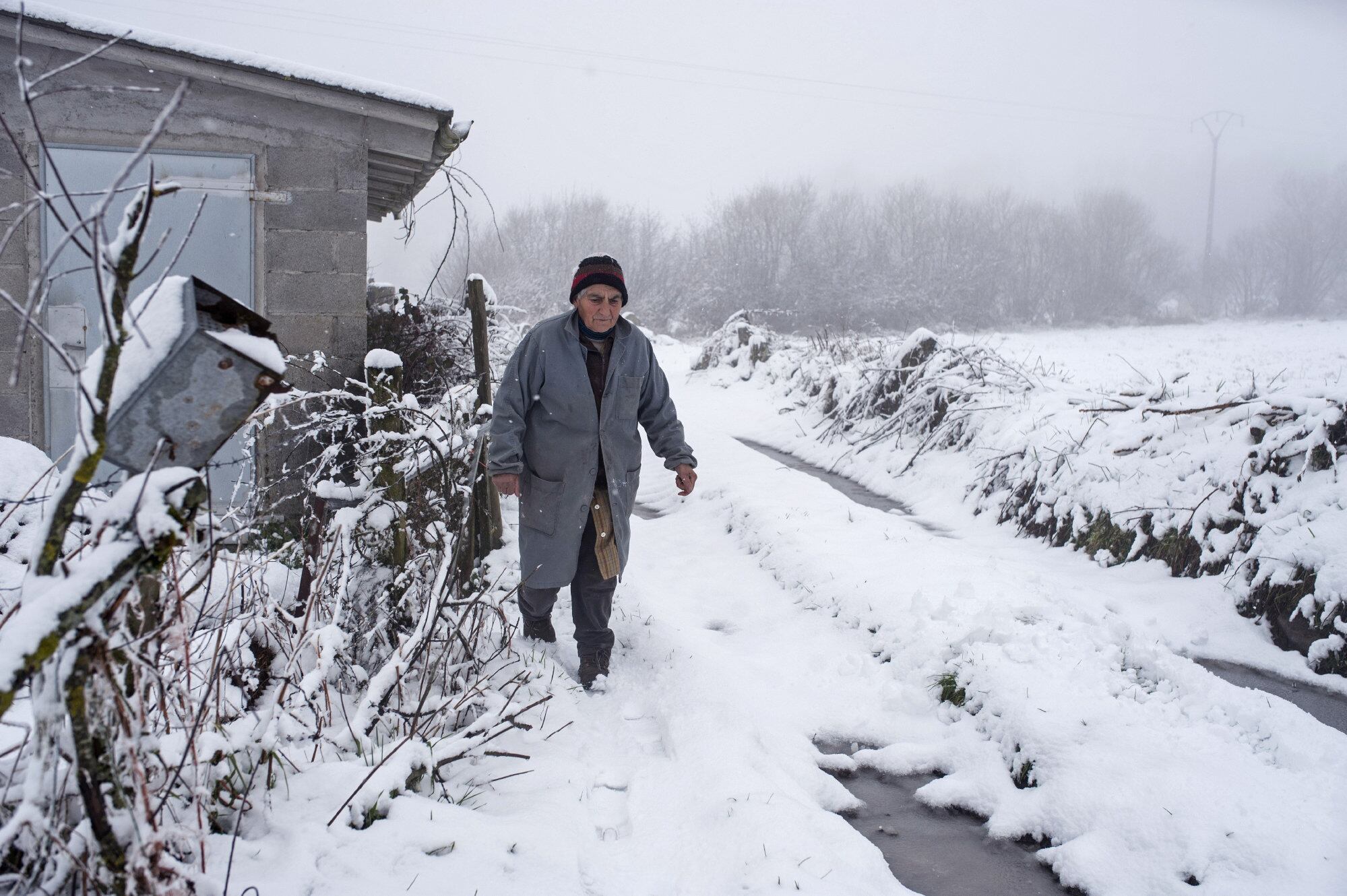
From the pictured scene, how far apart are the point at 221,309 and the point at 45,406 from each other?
5.46m

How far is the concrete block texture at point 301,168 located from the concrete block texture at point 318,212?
6 cm

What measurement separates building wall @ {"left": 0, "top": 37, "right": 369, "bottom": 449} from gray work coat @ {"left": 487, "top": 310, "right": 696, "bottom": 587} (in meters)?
2.83

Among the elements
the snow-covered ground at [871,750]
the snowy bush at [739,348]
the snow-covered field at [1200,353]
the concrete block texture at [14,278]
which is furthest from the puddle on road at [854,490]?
the concrete block texture at [14,278]

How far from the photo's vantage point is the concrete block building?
17.3 feet

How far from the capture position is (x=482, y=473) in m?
4.38

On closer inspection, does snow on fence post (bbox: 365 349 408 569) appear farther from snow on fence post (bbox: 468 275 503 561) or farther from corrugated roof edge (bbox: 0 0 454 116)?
corrugated roof edge (bbox: 0 0 454 116)

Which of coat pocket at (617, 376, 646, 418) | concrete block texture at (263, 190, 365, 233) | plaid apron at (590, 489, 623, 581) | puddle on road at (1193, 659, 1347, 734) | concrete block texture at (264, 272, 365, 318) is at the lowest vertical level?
puddle on road at (1193, 659, 1347, 734)

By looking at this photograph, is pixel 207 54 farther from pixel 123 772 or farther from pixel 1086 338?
pixel 1086 338

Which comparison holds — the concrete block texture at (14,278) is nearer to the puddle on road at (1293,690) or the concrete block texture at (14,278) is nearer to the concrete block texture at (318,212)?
the concrete block texture at (318,212)

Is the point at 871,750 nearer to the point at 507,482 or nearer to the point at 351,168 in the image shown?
the point at 507,482

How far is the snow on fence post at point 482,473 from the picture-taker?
432 cm

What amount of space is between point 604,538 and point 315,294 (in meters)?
3.41

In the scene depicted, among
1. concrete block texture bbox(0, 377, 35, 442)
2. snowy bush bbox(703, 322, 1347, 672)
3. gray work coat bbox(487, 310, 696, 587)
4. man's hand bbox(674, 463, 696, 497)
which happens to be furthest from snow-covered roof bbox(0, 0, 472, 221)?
snowy bush bbox(703, 322, 1347, 672)

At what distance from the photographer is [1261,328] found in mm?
30844
